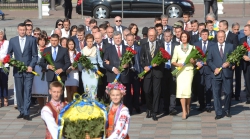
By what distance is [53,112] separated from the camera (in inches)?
387

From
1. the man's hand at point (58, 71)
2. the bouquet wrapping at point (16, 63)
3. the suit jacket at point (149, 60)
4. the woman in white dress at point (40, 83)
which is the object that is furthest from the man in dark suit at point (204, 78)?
the bouquet wrapping at point (16, 63)

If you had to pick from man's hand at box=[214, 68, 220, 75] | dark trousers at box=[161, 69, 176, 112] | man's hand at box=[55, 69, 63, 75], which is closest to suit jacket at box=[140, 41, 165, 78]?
dark trousers at box=[161, 69, 176, 112]

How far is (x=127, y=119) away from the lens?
964cm

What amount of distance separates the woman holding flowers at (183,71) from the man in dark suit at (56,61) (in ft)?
7.44

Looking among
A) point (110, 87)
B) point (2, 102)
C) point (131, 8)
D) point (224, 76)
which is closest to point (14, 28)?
point (131, 8)

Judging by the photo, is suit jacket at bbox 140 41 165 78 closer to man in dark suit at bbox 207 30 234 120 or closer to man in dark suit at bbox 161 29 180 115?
man in dark suit at bbox 161 29 180 115

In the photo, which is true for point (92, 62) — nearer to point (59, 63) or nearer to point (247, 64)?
point (59, 63)

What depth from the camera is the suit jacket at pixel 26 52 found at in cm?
1553

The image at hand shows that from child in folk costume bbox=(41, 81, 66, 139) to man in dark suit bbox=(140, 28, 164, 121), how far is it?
18.3ft

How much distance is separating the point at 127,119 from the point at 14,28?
16695 millimetres

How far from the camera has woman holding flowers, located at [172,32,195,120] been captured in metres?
15.4

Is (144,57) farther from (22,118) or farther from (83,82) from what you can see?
(22,118)

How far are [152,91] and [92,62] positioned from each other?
1414 millimetres

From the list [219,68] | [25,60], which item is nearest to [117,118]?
[219,68]
